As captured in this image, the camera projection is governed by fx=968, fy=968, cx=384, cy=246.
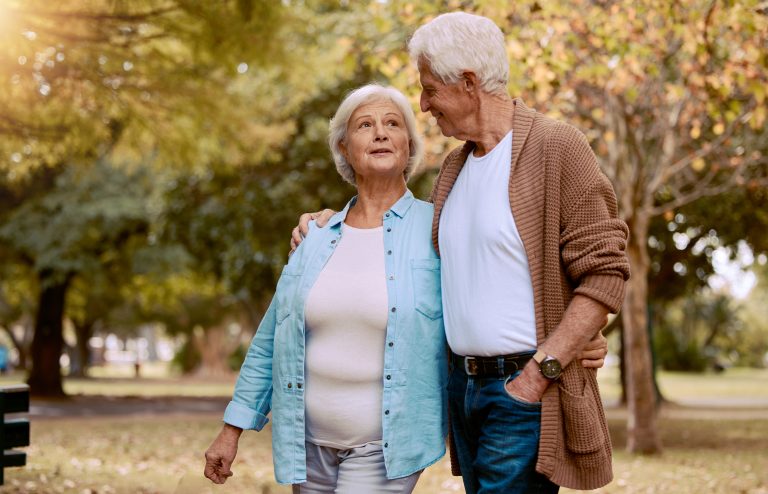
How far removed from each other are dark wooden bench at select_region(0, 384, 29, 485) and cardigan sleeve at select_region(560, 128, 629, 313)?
17.3 feet

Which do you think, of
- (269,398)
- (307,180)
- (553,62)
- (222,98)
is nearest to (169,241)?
(307,180)

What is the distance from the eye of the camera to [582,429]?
8.87 ft

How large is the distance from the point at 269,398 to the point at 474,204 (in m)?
1.08

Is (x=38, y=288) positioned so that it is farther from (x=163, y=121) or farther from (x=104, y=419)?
(x=163, y=121)

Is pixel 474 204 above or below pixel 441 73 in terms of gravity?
below

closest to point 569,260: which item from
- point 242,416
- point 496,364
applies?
point 496,364

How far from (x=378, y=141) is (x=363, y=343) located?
0.68 m

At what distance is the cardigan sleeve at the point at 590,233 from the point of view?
267 centimetres

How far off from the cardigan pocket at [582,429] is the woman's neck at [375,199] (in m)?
0.95

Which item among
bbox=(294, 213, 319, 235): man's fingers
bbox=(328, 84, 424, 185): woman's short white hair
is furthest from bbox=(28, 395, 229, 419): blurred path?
bbox=(328, 84, 424, 185): woman's short white hair

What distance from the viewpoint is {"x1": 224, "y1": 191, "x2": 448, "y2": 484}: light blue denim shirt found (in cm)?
305

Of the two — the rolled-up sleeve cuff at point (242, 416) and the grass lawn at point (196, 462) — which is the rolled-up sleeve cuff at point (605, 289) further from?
the grass lawn at point (196, 462)

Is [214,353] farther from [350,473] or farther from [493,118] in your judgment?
[493,118]

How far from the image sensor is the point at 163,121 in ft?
39.3
